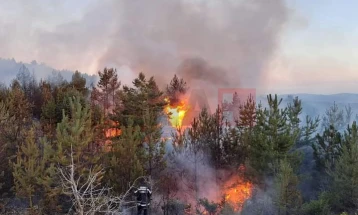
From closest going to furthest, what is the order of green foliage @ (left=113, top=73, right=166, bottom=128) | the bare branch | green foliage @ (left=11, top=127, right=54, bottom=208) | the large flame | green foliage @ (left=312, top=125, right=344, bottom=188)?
the bare branch
green foliage @ (left=11, top=127, right=54, bottom=208)
green foliage @ (left=312, top=125, right=344, bottom=188)
green foliage @ (left=113, top=73, right=166, bottom=128)
the large flame

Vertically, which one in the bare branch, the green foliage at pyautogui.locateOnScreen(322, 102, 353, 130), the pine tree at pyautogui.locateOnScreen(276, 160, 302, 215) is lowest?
the pine tree at pyautogui.locateOnScreen(276, 160, 302, 215)

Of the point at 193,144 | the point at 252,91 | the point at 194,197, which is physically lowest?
the point at 194,197

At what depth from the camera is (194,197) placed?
21.6m

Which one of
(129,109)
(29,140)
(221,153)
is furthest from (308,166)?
(29,140)

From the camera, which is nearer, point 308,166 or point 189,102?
point 308,166

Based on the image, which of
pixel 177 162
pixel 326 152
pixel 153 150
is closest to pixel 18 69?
pixel 177 162

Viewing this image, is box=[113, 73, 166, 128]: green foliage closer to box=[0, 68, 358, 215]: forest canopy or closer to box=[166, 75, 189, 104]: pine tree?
box=[0, 68, 358, 215]: forest canopy

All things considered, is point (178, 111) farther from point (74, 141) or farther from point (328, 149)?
point (74, 141)

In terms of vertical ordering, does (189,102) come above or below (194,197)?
above

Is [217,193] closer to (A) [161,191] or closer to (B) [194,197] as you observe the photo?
(B) [194,197]

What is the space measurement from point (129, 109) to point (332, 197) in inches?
526

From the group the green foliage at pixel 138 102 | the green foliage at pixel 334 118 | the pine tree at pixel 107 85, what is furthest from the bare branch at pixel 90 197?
the green foliage at pixel 334 118

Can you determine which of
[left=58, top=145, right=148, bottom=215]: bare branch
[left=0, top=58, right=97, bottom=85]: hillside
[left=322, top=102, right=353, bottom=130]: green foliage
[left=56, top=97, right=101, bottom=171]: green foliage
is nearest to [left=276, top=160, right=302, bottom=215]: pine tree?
[left=58, top=145, right=148, bottom=215]: bare branch

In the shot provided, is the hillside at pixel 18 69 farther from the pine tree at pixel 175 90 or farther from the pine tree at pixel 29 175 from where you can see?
the pine tree at pixel 29 175
